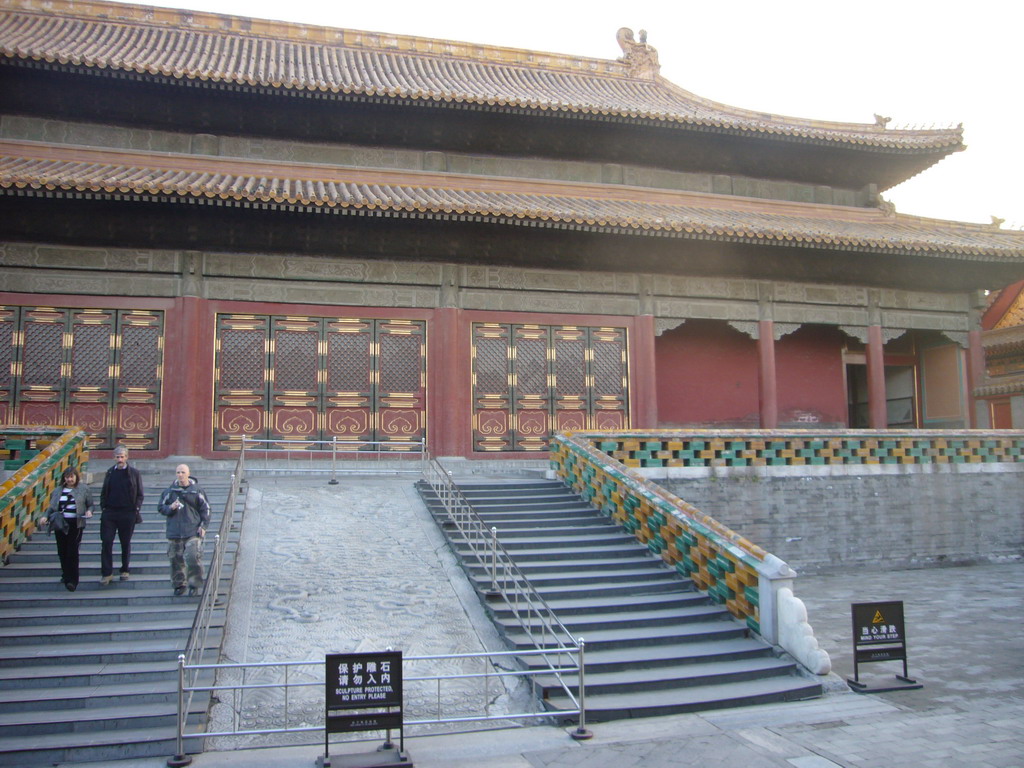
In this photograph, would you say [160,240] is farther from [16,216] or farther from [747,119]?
[747,119]

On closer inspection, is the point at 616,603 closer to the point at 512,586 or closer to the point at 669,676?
the point at 512,586

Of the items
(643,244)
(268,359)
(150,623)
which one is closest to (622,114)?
(643,244)

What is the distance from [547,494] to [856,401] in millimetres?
11978

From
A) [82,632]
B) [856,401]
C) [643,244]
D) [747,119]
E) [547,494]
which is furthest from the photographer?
[856,401]

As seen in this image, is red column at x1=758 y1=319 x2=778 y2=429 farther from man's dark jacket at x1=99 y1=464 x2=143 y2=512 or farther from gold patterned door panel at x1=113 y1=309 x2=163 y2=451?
man's dark jacket at x1=99 y1=464 x2=143 y2=512

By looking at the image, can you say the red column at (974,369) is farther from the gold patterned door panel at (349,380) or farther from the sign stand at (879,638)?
the gold patterned door panel at (349,380)

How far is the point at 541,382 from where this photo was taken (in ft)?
52.9

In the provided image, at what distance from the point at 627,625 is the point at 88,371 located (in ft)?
34.8

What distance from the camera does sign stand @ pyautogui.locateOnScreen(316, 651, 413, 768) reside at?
5.72 m

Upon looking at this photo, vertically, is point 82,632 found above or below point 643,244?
below

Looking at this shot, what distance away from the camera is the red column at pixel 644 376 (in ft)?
54.0

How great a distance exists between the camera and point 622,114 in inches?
668

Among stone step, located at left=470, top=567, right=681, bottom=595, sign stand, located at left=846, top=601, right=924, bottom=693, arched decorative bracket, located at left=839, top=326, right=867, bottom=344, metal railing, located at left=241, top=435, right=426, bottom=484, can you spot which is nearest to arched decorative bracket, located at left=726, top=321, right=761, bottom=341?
arched decorative bracket, located at left=839, top=326, right=867, bottom=344

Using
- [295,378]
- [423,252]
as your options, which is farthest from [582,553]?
[423,252]
